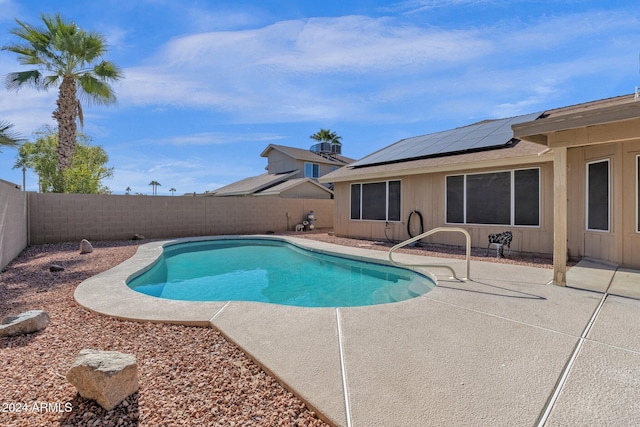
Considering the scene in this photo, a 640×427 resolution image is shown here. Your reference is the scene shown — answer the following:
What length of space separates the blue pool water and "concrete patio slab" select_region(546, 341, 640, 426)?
117 inches

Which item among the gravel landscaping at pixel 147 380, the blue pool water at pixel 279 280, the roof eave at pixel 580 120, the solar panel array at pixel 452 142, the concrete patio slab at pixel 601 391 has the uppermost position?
the solar panel array at pixel 452 142

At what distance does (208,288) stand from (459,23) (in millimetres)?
10273

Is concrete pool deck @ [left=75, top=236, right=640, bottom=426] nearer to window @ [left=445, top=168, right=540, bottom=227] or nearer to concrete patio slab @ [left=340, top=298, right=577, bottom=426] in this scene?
concrete patio slab @ [left=340, top=298, right=577, bottom=426]

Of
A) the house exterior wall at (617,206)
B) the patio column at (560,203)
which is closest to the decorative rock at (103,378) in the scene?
the patio column at (560,203)

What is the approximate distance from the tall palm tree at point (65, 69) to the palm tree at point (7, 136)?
806 cm

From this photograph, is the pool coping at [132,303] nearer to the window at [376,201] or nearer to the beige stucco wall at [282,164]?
the window at [376,201]

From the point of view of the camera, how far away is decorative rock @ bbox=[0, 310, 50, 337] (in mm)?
3332

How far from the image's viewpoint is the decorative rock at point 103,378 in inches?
81.5

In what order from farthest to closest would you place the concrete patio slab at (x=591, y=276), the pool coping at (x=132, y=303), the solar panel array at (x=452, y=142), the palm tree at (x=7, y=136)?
the solar panel array at (x=452, y=142) < the palm tree at (x=7, y=136) < the concrete patio slab at (x=591, y=276) < the pool coping at (x=132, y=303)

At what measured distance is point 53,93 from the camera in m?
13.2

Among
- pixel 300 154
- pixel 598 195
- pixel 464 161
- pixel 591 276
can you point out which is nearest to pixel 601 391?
pixel 591 276

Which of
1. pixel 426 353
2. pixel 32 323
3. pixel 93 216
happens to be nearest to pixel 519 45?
pixel 426 353

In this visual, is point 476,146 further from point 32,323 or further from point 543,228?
point 32,323

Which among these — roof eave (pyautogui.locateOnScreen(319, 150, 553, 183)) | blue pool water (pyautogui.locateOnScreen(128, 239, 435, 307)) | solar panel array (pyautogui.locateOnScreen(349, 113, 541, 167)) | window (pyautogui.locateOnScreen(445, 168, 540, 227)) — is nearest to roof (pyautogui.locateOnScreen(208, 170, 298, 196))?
solar panel array (pyautogui.locateOnScreen(349, 113, 541, 167))
